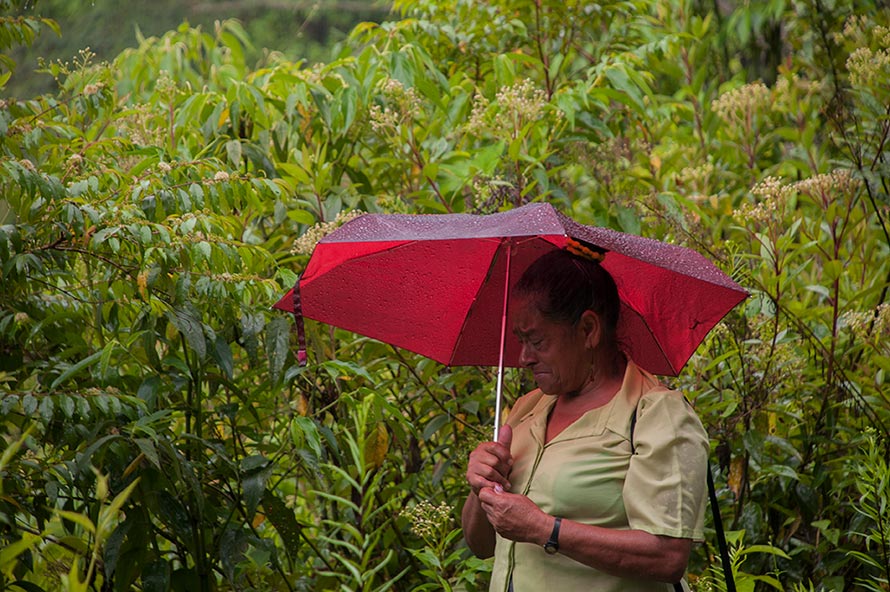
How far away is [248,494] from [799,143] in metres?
3.02

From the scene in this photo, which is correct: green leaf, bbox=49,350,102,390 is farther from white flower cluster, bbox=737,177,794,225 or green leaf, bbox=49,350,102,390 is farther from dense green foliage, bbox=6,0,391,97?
dense green foliage, bbox=6,0,391,97

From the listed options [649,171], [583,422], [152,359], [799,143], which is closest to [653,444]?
[583,422]

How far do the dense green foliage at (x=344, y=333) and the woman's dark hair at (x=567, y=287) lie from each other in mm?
610

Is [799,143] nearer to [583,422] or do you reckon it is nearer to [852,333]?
[852,333]

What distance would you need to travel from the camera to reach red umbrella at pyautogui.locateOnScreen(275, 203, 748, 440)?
2471mm

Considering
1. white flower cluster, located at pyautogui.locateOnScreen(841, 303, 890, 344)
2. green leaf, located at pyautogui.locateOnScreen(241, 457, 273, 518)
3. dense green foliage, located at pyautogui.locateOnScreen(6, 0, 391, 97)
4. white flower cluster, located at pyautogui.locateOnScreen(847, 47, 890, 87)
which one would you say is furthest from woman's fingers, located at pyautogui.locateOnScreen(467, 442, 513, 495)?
dense green foliage, located at pyautogui.locateOnScreen(6, 0, 391, 97)

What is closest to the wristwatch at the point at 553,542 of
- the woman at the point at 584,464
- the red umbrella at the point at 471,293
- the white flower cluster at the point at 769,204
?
the woman at the point at 584,464

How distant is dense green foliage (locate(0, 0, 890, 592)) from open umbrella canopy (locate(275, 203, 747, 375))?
0.76 ft

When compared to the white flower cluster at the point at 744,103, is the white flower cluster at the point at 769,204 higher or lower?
lower

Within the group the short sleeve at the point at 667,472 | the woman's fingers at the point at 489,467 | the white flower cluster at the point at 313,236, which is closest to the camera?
the short sleeve at the point at 667,472

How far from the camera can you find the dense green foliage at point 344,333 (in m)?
2.70

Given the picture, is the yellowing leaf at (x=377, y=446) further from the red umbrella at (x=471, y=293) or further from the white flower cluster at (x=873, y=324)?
the white flower cluster at (x=873, y=324)

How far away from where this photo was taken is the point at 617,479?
2299 mm

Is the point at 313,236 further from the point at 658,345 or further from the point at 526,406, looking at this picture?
the point at 658,345
